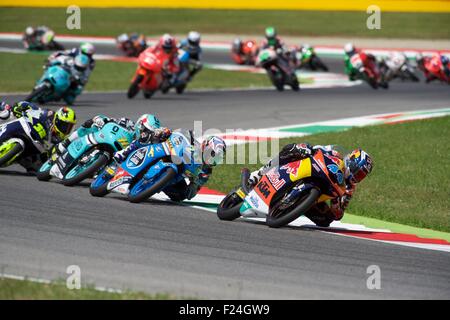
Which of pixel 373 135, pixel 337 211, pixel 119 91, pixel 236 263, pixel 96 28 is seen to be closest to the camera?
A: pixel 236 263

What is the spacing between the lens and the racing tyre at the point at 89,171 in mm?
11422

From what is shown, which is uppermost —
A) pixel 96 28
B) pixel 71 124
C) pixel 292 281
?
pixel 96 28

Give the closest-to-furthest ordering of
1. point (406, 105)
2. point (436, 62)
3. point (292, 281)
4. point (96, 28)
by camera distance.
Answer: point (292, 281) → point (406, 105) → point (436, 62) → point (96, 28)

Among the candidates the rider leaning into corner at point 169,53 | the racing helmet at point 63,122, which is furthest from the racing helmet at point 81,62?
the racing helmet at point 63,122

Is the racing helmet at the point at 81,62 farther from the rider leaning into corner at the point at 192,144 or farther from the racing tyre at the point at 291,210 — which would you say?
the racing tyre at the point at 291,210

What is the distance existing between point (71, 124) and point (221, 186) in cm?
208

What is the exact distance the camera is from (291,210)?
973 cm

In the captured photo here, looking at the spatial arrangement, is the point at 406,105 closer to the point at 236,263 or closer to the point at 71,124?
the point at 71,124

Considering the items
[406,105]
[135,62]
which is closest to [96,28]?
[135,62]

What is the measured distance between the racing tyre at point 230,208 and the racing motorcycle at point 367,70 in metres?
17.6

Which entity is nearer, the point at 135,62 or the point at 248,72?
the point at 248,72

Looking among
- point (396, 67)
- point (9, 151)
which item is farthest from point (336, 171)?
point (396, 67)

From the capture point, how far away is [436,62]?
2920 centimetres

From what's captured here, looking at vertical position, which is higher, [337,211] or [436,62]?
[436,62]
